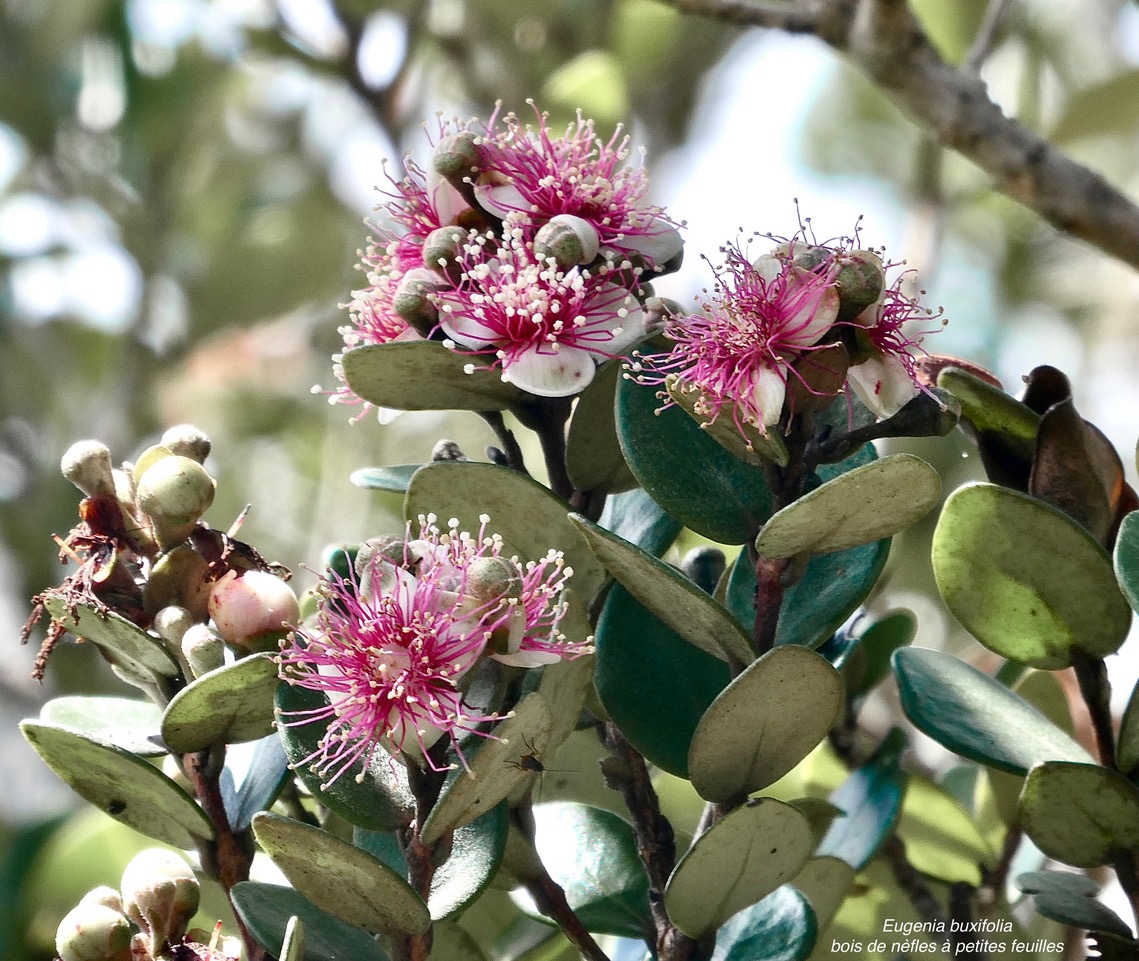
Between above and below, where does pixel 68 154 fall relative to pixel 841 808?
above

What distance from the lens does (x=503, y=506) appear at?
889mm

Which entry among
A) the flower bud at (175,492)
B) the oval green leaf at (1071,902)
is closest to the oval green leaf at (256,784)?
the flower bud at (175,492)

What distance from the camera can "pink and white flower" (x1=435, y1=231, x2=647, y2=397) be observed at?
908 mm

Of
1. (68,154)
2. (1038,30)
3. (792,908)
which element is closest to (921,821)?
(792,908)

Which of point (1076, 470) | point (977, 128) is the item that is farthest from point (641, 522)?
point (977, 128)

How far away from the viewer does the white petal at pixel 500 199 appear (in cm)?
98

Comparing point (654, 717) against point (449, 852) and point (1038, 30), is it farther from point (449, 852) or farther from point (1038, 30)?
point (1038, 30)

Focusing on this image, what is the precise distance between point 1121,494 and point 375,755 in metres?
0.52

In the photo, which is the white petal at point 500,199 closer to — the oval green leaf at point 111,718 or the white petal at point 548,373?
the white petal at point 548,373

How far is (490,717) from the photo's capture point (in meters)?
0.80

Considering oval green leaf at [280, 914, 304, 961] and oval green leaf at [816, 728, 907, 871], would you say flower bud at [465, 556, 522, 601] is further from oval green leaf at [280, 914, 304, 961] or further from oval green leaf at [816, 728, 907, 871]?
oval green leaf at [816, 728, 907, 871]

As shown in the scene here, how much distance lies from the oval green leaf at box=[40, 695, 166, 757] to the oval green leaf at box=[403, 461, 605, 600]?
235 mm

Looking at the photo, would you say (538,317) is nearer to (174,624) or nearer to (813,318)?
(813,318)

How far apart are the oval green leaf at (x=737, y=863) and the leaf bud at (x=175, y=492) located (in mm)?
358
